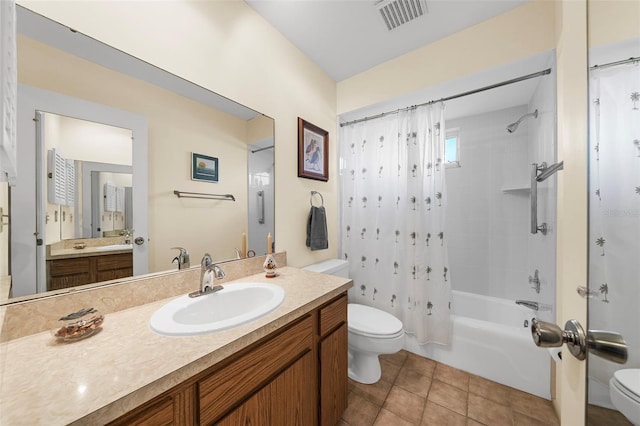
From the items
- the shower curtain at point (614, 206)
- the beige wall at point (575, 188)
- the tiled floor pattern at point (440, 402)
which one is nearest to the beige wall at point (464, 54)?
the beige wall at point (575, 188)

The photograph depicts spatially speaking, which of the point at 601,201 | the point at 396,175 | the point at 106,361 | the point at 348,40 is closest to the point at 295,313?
the point at 106,361

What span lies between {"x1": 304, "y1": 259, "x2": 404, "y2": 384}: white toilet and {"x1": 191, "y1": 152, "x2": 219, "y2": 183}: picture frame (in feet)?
3.42

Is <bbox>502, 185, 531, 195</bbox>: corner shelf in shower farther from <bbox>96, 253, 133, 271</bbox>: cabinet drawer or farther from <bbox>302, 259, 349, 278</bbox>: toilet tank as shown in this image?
<bbox>96, 253, 133, 271</bbox>: cabinet drawer

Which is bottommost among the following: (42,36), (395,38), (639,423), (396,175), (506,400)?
(506,400)

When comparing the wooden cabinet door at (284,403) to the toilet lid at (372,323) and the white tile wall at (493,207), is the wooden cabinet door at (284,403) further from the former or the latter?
the white tile wall at (493,207)

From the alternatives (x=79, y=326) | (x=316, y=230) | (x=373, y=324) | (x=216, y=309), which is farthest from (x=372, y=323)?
(x=79, y=326)

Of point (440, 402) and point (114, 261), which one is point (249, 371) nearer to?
point (114, 261)

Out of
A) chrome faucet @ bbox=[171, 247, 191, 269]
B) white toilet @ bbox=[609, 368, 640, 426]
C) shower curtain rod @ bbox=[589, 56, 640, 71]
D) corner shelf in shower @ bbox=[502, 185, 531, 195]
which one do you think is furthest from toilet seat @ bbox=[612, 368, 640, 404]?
corner shelf in shower @ bbox=[502, 185, 531, 195]

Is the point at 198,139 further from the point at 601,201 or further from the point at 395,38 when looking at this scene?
the point at 395,38

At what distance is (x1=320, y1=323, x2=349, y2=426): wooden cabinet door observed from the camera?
42.4 inches

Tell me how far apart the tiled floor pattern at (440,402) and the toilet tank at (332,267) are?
0.78 metres

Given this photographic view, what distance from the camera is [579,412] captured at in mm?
460

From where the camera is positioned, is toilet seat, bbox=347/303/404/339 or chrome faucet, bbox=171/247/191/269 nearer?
chrome faucet, bbox=171/247/191/269

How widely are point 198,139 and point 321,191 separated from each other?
1.11m
